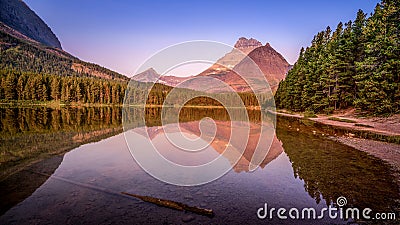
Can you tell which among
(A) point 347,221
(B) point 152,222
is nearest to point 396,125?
(A) point 347,221

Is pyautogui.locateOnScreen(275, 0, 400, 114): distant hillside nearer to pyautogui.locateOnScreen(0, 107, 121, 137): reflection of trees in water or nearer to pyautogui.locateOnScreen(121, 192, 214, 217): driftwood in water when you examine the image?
pyautogui.locateOnScreen(121, 192, 214, 217): driftwood in water

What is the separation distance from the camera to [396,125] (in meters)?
29.6

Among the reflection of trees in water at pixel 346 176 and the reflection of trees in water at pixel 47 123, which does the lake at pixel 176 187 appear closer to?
the reflection of trees in water at pixel 346 176

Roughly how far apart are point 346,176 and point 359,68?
36.0m

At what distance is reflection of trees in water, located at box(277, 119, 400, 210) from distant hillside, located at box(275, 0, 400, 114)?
77.0 feet

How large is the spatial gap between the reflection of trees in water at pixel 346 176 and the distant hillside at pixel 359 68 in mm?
23482

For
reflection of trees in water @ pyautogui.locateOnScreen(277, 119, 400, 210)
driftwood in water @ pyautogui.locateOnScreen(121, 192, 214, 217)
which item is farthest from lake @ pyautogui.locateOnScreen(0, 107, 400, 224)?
driftwood in water @ pyautogui.locateOnScreen(121, 192, 214, 217)

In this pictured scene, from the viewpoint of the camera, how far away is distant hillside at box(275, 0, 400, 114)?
3428 centimetres

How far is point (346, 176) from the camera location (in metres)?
11.6

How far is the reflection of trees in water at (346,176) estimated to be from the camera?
29.2 ft

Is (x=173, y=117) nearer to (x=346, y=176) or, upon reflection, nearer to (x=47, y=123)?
(x=47, y=123)

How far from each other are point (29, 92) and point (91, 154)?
111 meters

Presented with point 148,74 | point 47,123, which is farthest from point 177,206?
point 47,123

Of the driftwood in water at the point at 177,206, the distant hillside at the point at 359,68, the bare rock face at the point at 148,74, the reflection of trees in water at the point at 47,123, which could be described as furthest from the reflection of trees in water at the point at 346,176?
the reflection of trees in water at the point at 47,123
